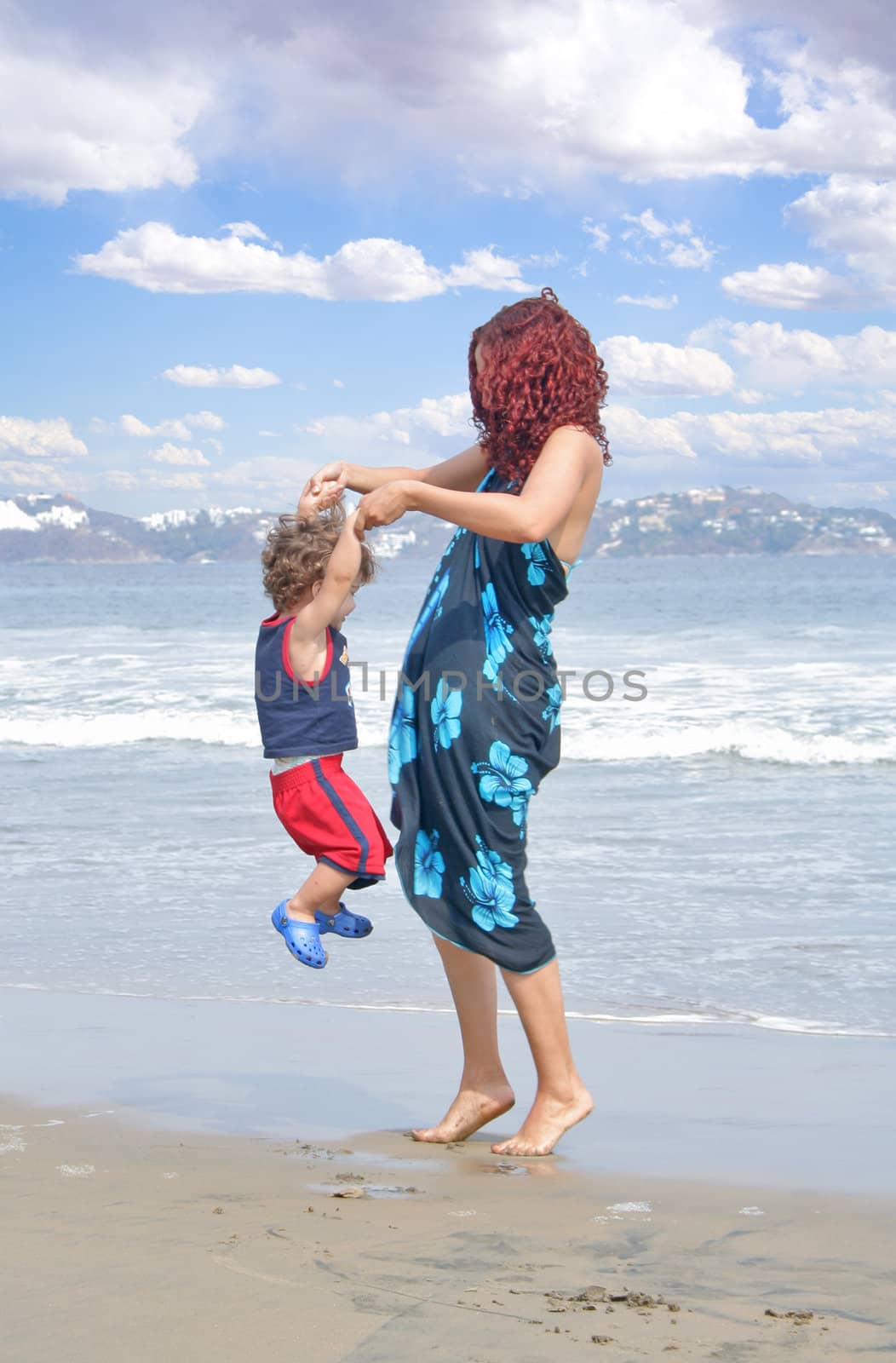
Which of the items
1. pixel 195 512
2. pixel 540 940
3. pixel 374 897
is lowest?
pixel 374 897

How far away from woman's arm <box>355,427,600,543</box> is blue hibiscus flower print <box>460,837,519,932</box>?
718 millimetres

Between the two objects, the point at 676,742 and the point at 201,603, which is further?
the point at 201,603

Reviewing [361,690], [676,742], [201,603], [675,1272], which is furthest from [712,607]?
[675,1272]

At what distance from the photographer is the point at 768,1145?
3191 mm

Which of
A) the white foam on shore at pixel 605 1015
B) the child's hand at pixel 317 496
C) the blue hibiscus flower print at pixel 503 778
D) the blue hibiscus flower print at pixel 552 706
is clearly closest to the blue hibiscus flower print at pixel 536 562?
the blue hibiscus flower print at pixel 552 706

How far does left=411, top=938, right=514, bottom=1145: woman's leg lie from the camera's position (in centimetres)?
325

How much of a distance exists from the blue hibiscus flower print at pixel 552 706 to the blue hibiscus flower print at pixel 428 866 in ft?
1.19

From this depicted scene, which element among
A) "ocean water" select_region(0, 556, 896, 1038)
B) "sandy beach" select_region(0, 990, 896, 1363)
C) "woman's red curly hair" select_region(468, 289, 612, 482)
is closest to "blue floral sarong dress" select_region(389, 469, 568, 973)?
"woman's red curly hair" select_region(468, 289, 612, 482)

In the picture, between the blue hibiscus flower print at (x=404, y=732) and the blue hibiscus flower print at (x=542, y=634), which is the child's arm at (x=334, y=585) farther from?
the blue hibiscus flower print at (x=542, y=634)

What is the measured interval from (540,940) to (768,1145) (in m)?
0.73

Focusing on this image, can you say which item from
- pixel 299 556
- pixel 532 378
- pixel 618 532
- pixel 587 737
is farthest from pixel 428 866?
pixel 618 532

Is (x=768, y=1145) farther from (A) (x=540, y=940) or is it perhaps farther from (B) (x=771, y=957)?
(B) (x=771, y=957)

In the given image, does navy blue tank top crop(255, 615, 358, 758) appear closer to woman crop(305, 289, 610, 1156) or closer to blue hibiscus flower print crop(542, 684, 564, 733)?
woman crop(305, 289, 610, 1156)

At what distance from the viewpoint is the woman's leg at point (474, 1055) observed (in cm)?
325
